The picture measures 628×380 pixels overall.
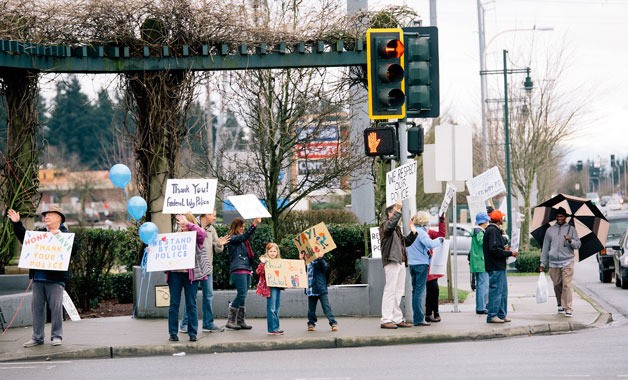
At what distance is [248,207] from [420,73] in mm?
3075

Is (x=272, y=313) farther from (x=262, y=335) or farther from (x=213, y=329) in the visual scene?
(x=213, y=329)

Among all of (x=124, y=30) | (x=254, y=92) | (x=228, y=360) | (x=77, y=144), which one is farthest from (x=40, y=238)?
(x=77, y=144)

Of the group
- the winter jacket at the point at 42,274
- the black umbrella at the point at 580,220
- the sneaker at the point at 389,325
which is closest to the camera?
the winter jacket at the point at 42,274

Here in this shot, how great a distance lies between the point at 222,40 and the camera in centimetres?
1728

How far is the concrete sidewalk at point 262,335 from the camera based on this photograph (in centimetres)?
1367

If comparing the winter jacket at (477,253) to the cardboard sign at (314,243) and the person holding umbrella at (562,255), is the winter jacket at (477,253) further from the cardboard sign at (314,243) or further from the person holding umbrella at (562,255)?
the cardboard sign at (314,243)

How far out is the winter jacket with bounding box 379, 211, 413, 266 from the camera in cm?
1477

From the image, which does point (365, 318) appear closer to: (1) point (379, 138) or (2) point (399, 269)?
(2) point (399, 269)

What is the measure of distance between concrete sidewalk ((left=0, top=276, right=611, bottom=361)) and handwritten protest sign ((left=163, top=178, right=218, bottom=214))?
1.77 m

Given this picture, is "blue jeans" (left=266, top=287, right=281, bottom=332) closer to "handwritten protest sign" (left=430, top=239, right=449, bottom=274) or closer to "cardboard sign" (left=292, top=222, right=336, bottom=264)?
"cardboard sign" (left=292, top=222, right=336, bottom=264)

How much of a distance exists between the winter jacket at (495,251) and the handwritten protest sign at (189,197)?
406 cm

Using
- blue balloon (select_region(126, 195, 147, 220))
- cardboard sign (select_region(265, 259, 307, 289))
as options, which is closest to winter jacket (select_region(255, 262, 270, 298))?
cardboard sign (select_region(265, 259, 307, 289))

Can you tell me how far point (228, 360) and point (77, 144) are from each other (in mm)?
87754

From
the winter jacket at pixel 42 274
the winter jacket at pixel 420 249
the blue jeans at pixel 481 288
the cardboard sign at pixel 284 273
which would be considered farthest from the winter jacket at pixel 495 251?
the winter jacket at pixel 42 274
